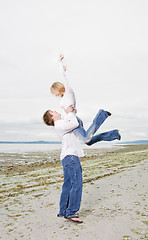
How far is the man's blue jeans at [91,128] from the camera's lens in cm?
517

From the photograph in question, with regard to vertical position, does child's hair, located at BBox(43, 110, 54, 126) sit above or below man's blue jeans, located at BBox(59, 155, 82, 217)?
above

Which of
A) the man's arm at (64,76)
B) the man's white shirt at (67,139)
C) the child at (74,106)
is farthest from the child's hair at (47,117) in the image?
the man's arm at (64,76)

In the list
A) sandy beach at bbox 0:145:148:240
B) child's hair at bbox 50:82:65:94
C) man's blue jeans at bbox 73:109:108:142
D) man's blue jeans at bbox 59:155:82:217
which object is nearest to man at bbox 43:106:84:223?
man's blue jeans at bbox 59:155:82:217

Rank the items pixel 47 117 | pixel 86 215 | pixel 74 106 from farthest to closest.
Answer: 1. pixel 86 215
2. pixel 47 117
3. pixel 74 106

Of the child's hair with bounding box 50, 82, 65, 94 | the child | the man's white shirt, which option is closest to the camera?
the child

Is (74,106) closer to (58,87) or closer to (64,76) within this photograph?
(58,87)

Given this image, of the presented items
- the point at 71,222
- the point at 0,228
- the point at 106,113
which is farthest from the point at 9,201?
the point at 106,113

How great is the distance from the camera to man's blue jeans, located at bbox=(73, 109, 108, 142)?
5.17 metres

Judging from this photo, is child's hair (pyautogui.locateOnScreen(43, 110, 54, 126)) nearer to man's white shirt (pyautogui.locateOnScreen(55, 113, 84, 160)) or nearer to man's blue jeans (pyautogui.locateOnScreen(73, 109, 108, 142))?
man's white shirt (pyautogui.locateOnScreen(55, 113, 84, 160))

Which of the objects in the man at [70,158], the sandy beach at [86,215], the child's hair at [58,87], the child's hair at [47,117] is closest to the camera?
the sandy beach at [86,215]

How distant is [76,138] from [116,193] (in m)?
3.80

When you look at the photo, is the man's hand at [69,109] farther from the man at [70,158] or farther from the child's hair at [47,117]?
the child's hair at [47,117]

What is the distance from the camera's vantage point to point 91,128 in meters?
5.19

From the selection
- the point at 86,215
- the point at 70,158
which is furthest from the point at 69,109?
the point at 86,215
